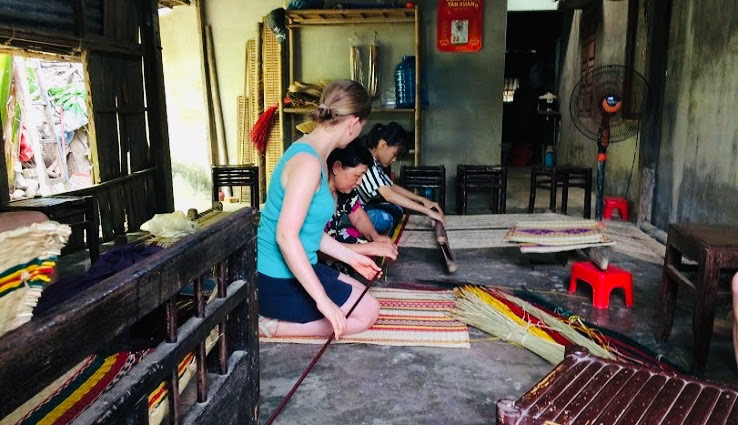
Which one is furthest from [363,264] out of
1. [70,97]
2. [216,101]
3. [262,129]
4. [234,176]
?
[70,97]

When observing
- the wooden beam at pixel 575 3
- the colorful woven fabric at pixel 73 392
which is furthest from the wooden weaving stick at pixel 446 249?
the wooden beam at pixel 575 3

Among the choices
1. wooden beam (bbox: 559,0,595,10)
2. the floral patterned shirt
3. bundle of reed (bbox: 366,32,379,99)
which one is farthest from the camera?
wooden beam (bbox: 559,0,595,10)

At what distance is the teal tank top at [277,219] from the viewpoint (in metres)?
2.87

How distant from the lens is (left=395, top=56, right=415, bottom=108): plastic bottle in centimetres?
740

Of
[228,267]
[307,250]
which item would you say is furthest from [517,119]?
[228,267]

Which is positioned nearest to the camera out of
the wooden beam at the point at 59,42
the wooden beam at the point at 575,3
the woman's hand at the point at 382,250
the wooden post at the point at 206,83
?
the woman's hand at the point at 382,250

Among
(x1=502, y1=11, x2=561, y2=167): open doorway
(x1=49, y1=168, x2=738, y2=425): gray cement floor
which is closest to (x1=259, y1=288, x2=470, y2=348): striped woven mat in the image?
(x1=49, y1=168, x2=738, y2=425): gray cement floor

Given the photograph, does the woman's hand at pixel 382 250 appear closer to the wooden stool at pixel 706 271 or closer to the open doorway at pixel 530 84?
the wooden stool at pixel 706 271

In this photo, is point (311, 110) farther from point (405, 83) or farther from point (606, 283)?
point (606, 283)

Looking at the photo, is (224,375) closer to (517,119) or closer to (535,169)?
(535,169)

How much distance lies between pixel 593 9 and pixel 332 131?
8808 millimetres

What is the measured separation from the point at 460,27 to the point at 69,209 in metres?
5.27

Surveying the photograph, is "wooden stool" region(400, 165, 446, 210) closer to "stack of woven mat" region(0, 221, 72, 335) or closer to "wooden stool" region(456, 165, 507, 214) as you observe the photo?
"wooden stool" region(456, 165, 507, 214)

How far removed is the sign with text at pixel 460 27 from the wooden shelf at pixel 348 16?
17.1 inches
